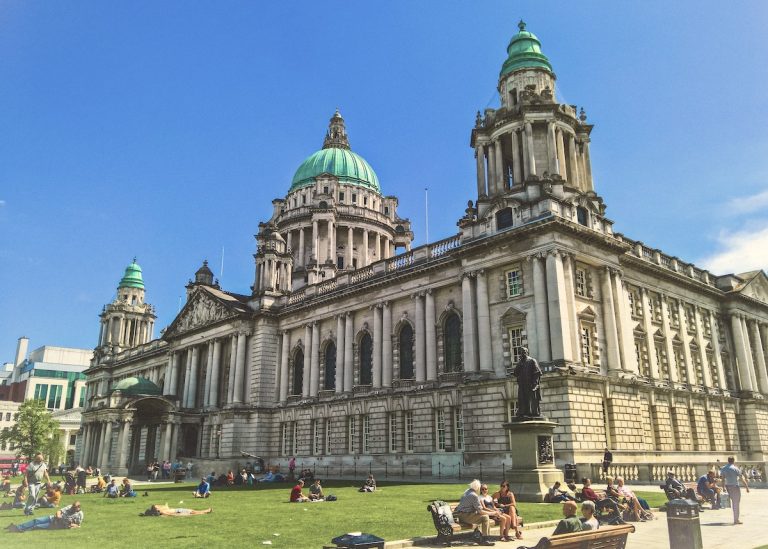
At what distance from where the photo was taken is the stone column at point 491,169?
1658 inches

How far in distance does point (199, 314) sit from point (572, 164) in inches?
1571

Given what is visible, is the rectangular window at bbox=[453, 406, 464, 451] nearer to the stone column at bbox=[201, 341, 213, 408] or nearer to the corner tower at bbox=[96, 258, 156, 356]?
the stone column at bbox=[201, 341, 213, 408]

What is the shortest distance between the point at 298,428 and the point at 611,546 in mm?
43321

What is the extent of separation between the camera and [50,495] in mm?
21688

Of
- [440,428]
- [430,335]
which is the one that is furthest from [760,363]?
[440,428]

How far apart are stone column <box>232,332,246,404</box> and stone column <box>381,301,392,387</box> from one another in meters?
16.1

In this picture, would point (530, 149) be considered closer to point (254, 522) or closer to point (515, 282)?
point (515, 282)

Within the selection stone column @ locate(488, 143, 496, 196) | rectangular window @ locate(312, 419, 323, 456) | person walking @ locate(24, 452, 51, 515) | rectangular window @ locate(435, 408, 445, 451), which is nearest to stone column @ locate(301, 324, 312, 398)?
rectangular window @ locate(312, 419, 323, 456)

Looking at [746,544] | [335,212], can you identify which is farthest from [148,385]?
[746,544]

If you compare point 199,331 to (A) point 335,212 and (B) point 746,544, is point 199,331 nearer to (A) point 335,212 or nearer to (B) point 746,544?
(A) point 335,212

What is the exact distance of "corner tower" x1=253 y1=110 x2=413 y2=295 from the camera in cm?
7338

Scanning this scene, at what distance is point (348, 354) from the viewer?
4862 cm

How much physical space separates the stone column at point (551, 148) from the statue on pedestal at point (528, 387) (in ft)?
65.0

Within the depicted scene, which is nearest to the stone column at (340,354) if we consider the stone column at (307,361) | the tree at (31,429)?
the stone column at (307,361)
